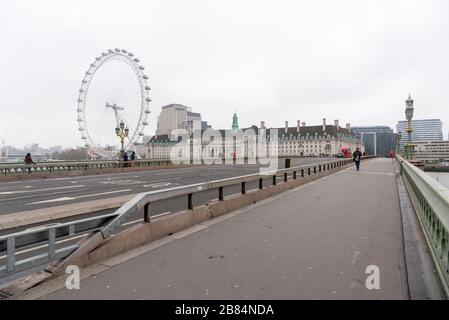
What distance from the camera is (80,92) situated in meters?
47.4

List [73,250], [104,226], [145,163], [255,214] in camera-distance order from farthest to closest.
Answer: [145,163]
[255,214]
[104,226]
[73,250]

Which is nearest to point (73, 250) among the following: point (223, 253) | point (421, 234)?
point (223, 253)

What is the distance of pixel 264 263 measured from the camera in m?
4.86

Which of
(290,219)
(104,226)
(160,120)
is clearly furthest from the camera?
(160,120)

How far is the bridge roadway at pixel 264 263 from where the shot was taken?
12.7 feet

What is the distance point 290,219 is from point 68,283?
5460 millimetres

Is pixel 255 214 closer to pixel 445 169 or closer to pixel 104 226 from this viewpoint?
pixel 104 226

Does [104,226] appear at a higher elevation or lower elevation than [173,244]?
higher

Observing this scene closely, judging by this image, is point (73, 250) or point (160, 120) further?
point (160, 120)

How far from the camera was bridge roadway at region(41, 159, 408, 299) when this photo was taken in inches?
152

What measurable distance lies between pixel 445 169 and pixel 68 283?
173ft
